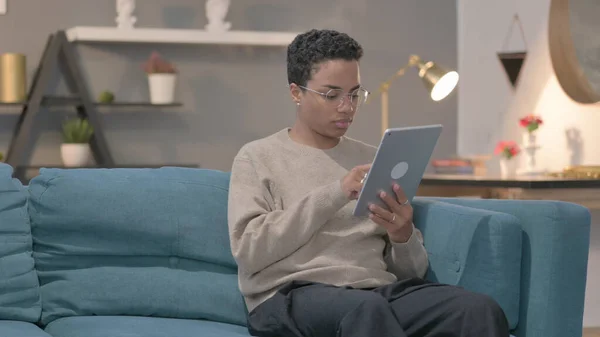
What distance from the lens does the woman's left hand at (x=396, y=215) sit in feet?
6.87

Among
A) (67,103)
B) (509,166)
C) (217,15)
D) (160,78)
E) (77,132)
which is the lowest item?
(509,166)

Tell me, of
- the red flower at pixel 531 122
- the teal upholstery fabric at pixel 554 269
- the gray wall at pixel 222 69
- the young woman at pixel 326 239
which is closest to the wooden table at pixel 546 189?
the red flower at pixel 531 122

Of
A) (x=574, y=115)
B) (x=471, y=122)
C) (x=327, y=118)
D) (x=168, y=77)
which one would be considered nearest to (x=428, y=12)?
(x=471, y=122)

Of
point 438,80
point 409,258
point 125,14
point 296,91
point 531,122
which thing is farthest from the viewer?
point 125,14

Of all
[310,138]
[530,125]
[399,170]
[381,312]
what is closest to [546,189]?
[530,125]

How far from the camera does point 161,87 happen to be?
482 centimetres

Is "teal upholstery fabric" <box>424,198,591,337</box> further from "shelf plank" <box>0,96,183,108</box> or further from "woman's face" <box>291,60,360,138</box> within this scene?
"shelf plank" <box>0,96,183,108</box>

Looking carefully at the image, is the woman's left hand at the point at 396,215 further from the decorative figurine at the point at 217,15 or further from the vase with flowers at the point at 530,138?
the decorative figurine at the point at 217,15

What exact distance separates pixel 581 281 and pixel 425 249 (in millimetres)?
358

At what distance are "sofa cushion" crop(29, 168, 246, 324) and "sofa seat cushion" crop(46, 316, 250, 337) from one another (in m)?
0.04

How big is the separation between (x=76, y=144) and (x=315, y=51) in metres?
2.66

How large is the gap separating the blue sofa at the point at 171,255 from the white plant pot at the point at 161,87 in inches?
94.0

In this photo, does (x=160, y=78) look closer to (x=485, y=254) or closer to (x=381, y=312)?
(x=485, y=254)

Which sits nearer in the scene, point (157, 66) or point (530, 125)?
point (530, 125)
